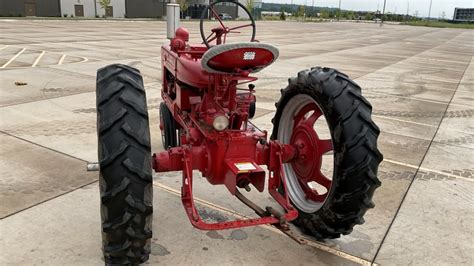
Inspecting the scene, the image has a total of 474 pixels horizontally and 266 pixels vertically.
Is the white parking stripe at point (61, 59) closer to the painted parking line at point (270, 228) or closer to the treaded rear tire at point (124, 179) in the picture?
the painted parking line at point (270, 228)

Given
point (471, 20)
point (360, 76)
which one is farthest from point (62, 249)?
point (471, 20)

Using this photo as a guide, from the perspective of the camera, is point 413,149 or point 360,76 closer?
point 413,149

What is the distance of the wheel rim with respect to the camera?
3.49 m

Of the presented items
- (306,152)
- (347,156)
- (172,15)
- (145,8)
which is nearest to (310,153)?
(306,152)

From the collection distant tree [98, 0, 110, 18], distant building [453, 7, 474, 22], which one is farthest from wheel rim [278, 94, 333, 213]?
distant building [453, 7, 474, 22]

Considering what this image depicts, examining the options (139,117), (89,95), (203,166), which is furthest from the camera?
(89,95)

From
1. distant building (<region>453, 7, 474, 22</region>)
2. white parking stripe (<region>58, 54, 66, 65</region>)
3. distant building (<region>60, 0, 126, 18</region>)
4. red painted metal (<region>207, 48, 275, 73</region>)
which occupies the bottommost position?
white parking stripe (<region>58, 54, 66, 65</region>)

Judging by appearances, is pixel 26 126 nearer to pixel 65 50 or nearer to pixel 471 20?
pixel 65 50

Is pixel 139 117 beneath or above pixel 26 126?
above

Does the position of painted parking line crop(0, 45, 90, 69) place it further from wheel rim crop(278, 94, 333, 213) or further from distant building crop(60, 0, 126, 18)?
distant building crop(60, 0, 126, 18)

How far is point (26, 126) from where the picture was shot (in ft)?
19.0

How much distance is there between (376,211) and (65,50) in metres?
13.7

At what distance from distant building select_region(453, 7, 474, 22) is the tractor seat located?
123 metres

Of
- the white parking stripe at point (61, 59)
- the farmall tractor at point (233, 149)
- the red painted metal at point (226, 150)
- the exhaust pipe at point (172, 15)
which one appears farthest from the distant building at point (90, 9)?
the red painted metal at point (226, 150)
